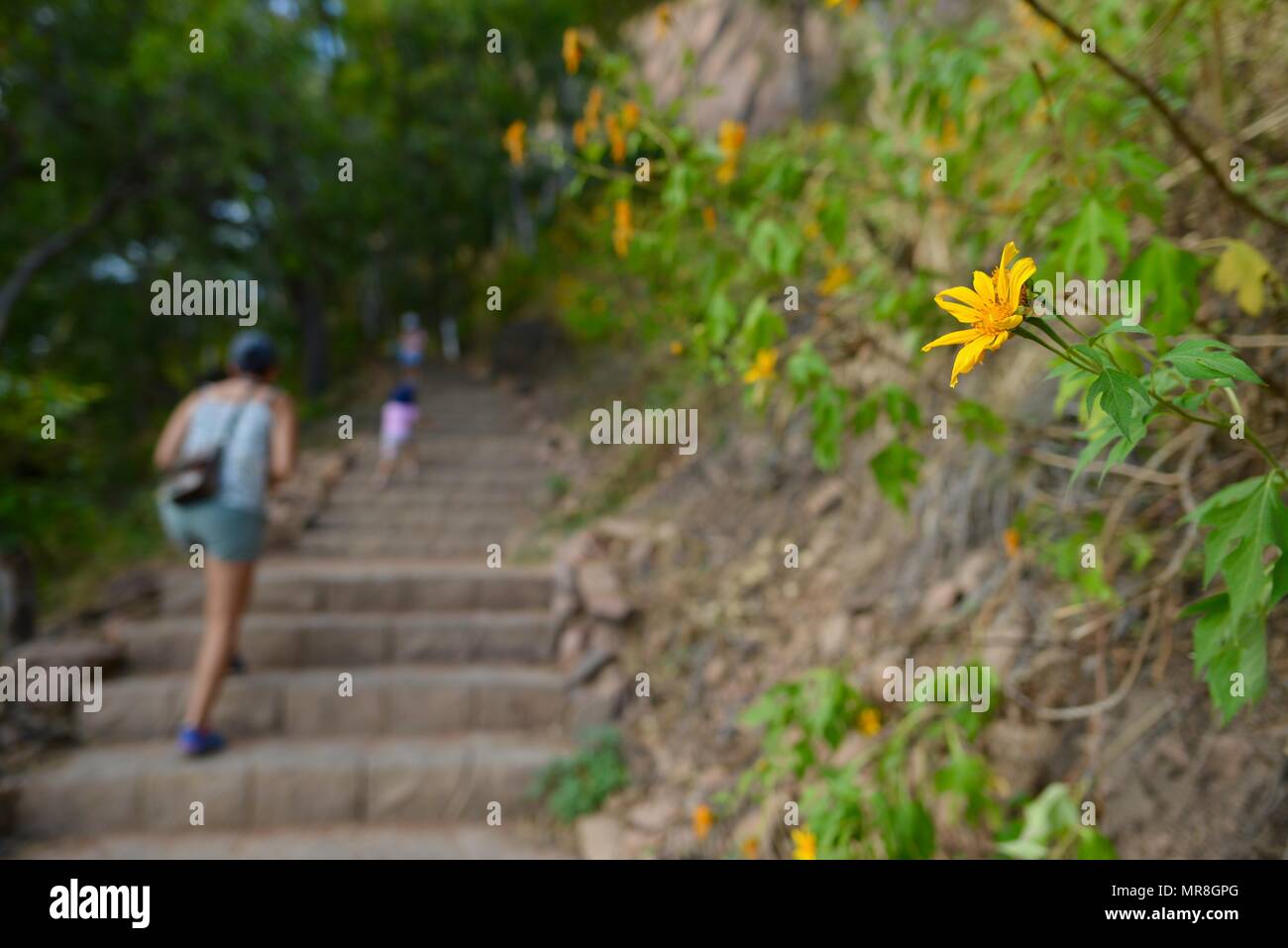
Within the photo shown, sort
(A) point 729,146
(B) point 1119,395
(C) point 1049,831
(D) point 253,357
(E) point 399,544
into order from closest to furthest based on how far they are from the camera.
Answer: (B) point 1119,395 < (C) point 1049,831 < (A) point 729,146 < (D) point 253,357 < (E) point 399,544

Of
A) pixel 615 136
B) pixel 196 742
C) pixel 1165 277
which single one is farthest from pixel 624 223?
pixel 196 742

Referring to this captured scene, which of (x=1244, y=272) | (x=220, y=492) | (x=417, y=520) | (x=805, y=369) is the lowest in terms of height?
(x=417, y=520)

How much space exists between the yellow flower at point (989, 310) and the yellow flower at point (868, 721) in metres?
1.29

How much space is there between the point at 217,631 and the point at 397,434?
335 cm

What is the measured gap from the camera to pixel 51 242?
5.43 m

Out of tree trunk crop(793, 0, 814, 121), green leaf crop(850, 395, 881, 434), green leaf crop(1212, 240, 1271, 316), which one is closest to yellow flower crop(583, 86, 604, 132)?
green leaf crop(850, 395, 881, 434)

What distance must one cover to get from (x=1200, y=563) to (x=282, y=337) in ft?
32.1

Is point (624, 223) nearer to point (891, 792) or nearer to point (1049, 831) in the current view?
point (891, 792)

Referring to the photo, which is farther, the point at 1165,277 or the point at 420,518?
the point at 420,518

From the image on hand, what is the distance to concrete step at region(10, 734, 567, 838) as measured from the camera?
2697mm

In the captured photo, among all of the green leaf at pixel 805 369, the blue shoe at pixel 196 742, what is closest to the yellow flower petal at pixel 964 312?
the green leaf at pixel 805 369

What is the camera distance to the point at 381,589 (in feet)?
13.3

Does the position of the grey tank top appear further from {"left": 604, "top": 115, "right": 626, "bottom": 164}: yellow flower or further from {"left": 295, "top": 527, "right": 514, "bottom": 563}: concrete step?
{"left": 295, "top": 527, "right": 514, "bottom": 563}: concrete step
